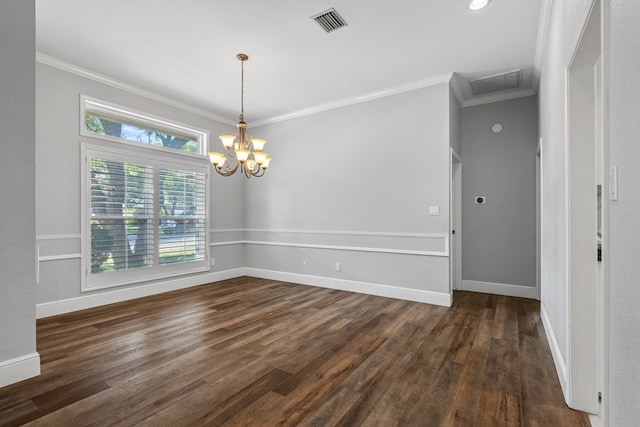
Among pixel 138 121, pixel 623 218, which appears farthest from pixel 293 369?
pixel 138 121

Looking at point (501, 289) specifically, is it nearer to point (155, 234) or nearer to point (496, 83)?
point (496, 83)

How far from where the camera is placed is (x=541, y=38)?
119 inches

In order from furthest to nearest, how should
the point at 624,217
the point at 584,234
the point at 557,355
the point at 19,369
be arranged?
the point at 557,355 → the point at 19,369 → the point at 584,234 → the point at 624,217

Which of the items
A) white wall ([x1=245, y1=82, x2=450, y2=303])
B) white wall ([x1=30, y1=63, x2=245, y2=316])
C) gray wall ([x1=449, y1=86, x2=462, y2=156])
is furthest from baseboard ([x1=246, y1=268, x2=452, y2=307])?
white wall ([x1=30, y1=63, x2=245, y2=316])

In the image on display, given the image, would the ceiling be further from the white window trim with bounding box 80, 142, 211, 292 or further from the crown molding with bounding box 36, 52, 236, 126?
the white window trim with bounding box 80, 142, 211, 292

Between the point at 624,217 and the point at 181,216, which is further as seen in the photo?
the point at 181,216

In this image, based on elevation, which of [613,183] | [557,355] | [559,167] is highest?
[559,167]

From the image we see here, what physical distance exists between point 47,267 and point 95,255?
0.48 metres

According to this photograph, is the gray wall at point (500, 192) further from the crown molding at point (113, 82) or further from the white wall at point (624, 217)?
the crown molding at point (113, 82)

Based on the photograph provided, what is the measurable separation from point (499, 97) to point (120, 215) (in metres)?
5.62

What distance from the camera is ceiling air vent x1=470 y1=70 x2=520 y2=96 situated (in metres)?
3.86

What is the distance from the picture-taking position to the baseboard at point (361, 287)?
3955 millimetres

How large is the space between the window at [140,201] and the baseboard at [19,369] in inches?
68.5

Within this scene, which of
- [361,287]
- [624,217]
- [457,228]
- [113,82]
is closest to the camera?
[624,217]
